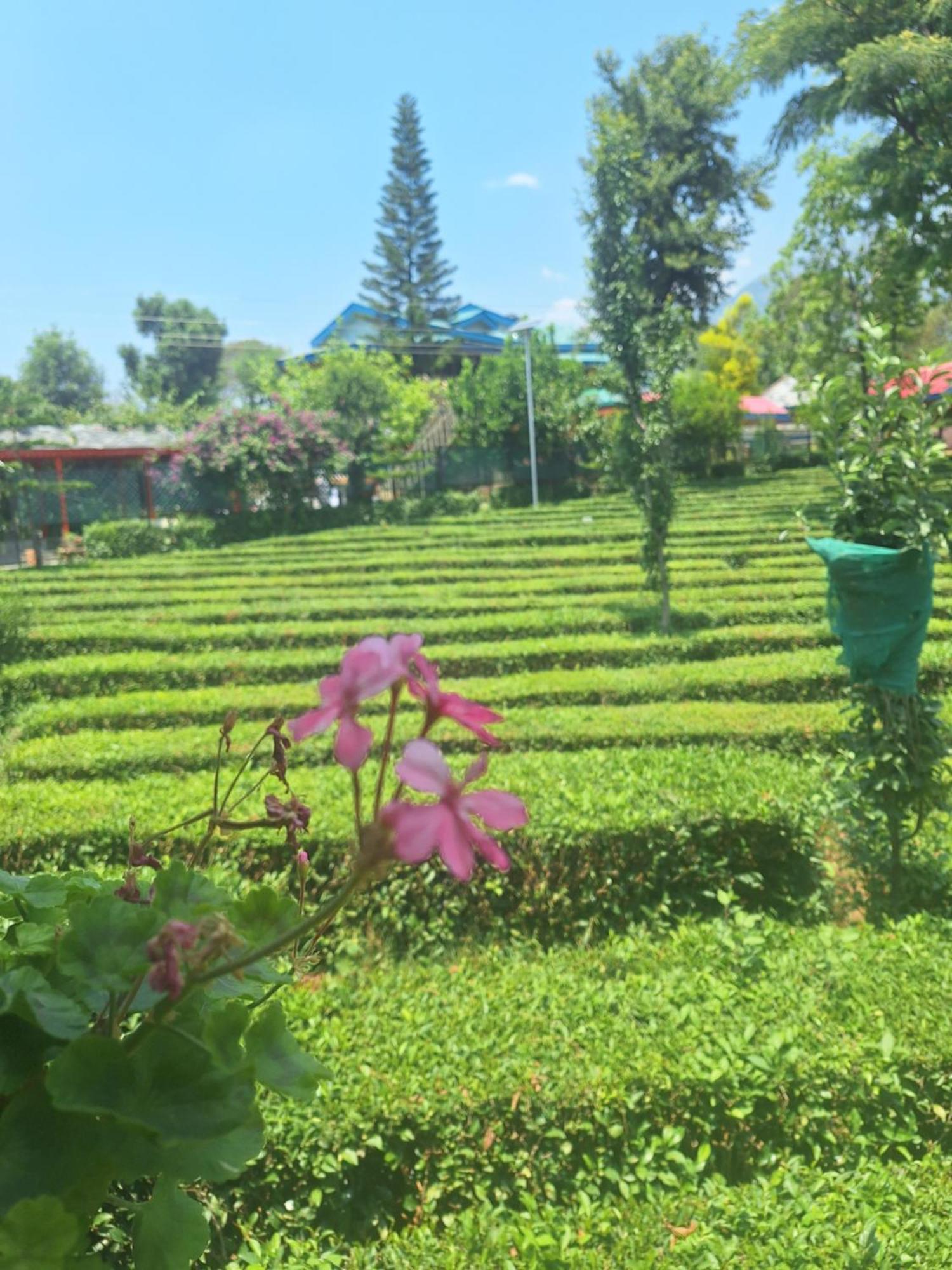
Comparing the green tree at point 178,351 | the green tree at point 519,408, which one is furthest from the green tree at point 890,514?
the green tree at point 178,351

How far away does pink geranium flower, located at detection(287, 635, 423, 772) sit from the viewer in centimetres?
54

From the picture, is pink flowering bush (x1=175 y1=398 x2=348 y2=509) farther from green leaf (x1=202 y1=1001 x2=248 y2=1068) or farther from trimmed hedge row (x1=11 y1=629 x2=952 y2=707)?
green leaf (x1=202 y1=1001 x2=248 y2=1068)

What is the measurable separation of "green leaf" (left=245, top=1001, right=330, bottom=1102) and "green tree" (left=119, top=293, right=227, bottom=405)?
155 feet

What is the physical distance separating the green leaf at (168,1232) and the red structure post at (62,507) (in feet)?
60.4

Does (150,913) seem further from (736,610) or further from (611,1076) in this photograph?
(736,610)

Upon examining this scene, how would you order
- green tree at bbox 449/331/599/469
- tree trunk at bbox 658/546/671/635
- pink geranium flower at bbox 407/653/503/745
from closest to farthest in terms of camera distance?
pink geranium flower at bbox 407/653/503/745, tree trunk at bbox 658/546/671/635, green tree at bbox 449/331/599/469

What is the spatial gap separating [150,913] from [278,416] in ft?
63.7

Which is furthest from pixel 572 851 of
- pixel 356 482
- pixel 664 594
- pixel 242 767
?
pixel 356 482

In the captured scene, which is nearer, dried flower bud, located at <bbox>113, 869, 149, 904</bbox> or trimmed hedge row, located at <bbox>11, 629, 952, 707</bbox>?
dried flower bud, located at <bbox>113, 869, 149, 904</bbox>

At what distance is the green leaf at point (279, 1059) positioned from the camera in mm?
720

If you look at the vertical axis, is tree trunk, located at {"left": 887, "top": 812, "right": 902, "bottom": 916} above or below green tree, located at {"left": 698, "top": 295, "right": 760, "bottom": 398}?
below

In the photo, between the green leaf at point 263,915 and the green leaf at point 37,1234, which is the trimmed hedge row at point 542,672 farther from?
the green leaf at point 37,1234

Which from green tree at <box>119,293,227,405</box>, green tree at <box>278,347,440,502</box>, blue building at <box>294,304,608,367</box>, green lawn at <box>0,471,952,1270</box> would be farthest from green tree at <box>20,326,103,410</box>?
green lawn at <box>0,471,952,1270</box>

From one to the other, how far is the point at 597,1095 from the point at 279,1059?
86.6 inches
